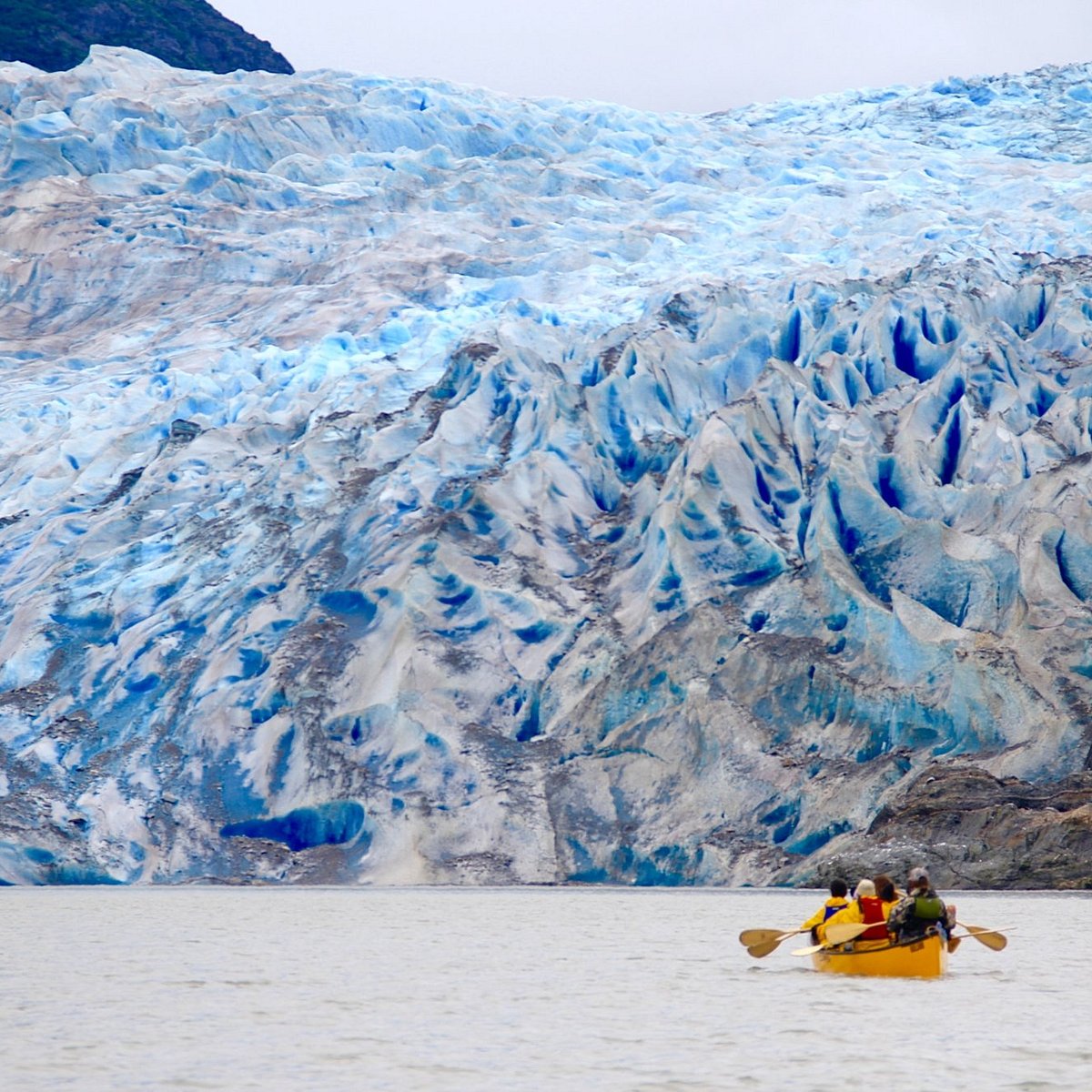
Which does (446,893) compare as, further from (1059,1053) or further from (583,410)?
(1059,1053)

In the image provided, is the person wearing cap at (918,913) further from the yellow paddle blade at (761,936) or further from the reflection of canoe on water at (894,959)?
the yellow paddle blade at (761,936)

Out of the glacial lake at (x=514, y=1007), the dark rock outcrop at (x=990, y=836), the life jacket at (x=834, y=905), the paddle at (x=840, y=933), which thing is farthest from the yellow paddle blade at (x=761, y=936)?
the dark rock outcrop at (x=990, y=836)

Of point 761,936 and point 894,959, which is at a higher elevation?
point 894,959

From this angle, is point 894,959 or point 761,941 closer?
Answer: point 894,959

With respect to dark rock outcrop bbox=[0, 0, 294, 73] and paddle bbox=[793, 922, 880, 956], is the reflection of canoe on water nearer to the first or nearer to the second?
paddle bbox=[793, 922, 880, 956]

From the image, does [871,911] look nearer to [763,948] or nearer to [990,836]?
[763,948]

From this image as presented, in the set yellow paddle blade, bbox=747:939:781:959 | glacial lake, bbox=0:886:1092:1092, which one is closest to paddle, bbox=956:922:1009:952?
glacial lake, bbox=0:886:1092:1092

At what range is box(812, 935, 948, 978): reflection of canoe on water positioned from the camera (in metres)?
24.2

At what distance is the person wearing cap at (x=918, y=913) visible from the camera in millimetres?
23547

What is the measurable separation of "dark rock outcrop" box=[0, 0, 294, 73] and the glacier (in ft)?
149

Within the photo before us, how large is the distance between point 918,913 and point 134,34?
380ft

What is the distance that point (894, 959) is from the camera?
24.5 meters

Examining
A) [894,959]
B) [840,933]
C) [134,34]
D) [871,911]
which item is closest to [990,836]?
[871,911]

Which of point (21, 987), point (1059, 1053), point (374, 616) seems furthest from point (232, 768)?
point (1059, 1053)
